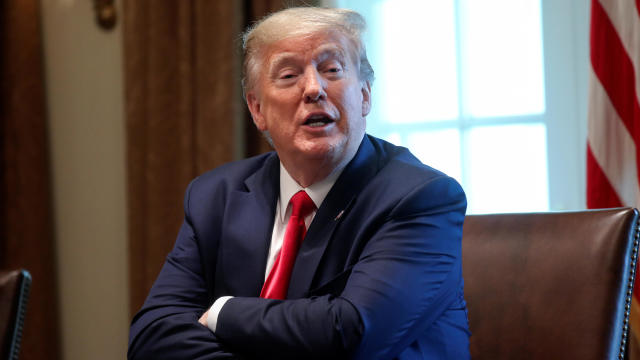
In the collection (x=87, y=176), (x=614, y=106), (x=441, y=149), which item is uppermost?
(x=614, y=106)

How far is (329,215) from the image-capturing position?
5.72 ft

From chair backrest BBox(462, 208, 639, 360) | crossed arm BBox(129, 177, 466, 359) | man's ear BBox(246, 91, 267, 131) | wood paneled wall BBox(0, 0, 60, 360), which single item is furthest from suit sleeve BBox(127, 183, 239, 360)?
wood paneled wall BBox(0, 0, 60, 360)

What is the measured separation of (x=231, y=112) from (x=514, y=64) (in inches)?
50.1

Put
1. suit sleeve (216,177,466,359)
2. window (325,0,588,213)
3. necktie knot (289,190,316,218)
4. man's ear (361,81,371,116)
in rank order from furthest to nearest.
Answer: window (325,0,588,213) < man's ear (361,81,371,116) < necktie knot (289,190,316,218) < suit sleeve (216,177,466,359)

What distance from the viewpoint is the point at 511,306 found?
1.73m

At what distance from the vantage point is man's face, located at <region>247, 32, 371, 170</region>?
1.75 metres

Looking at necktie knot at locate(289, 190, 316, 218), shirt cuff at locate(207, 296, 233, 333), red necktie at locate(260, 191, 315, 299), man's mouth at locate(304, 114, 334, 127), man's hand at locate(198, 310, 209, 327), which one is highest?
man's mouth at locate(304, 114, 334, 127)

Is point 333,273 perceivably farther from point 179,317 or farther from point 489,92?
point 489,92

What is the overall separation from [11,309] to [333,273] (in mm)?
826

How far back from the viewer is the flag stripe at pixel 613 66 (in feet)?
7.61

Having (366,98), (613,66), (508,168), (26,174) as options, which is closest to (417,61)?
(508,168)

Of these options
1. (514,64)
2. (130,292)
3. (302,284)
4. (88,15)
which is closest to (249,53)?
(302,284)

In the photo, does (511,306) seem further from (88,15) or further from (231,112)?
(88,15)

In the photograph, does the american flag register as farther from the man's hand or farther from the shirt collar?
the man's hand
